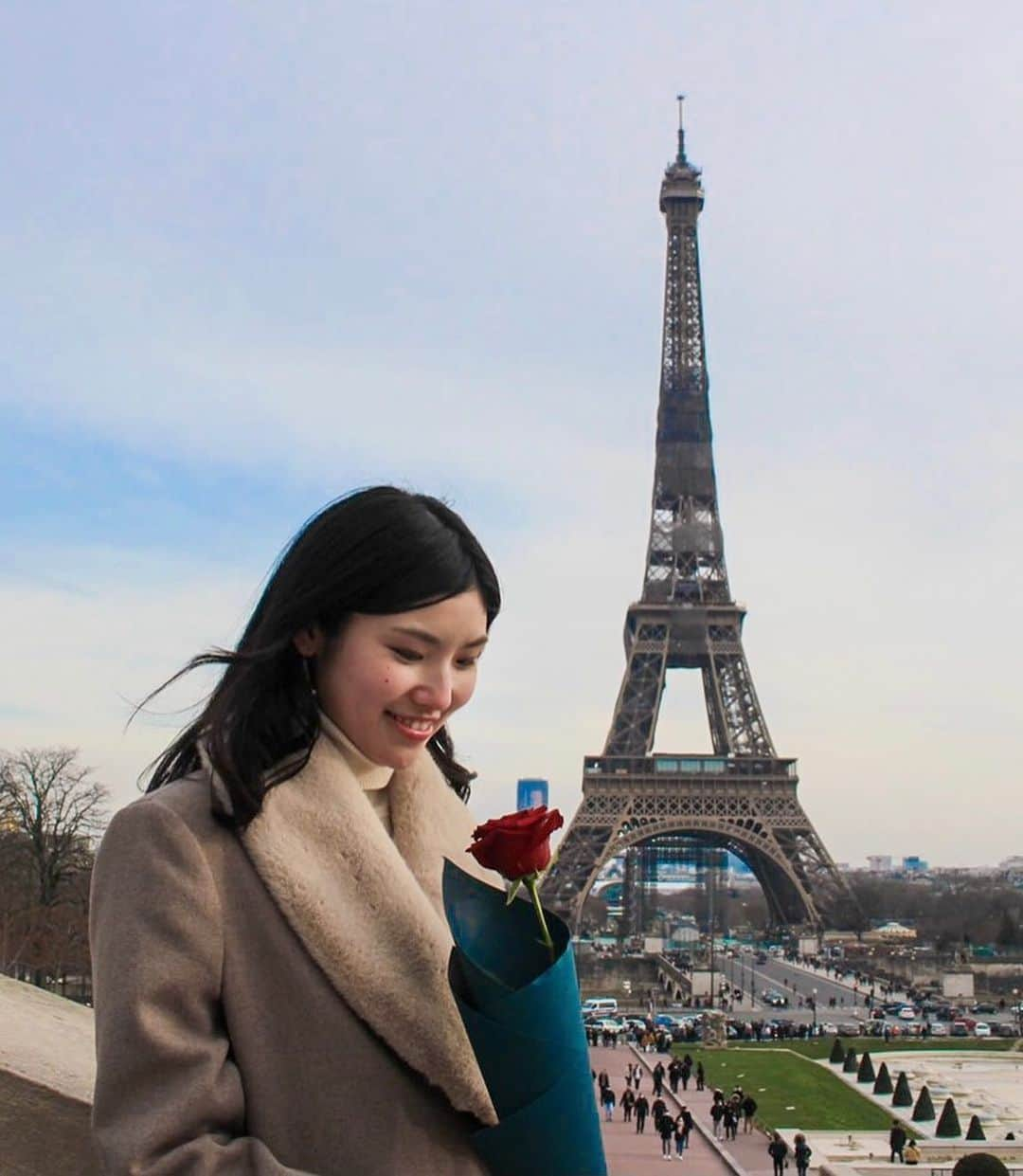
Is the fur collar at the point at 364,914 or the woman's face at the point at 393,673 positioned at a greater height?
the woman's face at the point at 393,673

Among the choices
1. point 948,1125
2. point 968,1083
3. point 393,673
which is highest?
point 393,673

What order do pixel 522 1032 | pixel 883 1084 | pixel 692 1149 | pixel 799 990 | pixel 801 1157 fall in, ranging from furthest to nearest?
1. pixel 799 990
2. pixel 883 1084
3. pixel 692 1149
4. pixel 801 1157
5. pixel 522 1032

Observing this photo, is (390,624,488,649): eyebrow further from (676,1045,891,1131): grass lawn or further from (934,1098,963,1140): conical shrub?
(676,1045,891,1131): grass lawn

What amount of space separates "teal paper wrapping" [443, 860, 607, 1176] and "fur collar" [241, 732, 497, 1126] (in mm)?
56

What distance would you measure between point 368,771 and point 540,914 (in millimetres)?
452

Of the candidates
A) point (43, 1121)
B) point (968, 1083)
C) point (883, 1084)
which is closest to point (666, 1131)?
point (883, 1084)

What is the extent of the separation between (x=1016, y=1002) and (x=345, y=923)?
164ft

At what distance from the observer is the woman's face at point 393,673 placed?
245cm

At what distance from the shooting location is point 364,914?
2.29 metres

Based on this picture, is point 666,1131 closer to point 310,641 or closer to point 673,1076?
point 673,1076

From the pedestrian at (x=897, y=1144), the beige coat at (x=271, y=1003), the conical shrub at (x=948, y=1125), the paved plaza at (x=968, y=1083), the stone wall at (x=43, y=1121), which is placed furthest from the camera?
the paved plaza at (x=968, y=1083)

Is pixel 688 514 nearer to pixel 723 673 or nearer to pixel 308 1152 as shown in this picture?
pixel 723 673

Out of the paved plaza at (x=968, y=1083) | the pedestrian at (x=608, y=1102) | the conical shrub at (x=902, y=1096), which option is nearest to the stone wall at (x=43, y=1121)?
the paved plaza at (x=968, y=1083)

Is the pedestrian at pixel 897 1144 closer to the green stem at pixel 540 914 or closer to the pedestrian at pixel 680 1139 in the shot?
the pedestrian at pixel 680 1139
